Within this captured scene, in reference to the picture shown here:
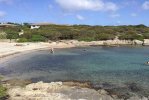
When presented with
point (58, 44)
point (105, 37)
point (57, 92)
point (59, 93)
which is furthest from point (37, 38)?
point (59, 93)

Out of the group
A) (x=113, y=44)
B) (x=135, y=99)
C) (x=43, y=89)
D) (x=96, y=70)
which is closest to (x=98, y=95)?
(x=135, y=99)

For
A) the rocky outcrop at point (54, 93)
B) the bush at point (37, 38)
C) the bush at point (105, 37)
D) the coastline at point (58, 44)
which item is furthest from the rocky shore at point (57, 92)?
the bush at point (105, 37)

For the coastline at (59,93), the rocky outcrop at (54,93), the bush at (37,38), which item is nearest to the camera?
the rocky outcrop at (54,93)

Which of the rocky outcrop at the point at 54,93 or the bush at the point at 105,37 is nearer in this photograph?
the rocky outcrop at the point at 54,93

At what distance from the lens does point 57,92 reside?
94.7 ft

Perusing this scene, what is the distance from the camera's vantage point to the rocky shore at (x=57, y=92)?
88.6ft

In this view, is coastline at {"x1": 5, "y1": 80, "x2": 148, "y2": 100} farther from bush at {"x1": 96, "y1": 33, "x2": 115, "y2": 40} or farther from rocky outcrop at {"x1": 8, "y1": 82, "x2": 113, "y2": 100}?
bush at {"x1": 96, "y1": 33, "x2": 115, "y2": 40}

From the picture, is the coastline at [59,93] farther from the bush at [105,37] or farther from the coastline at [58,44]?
the bush at [105,37]

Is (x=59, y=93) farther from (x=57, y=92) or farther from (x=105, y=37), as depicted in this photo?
(x=105, y=37)

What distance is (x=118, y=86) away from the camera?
32062mm

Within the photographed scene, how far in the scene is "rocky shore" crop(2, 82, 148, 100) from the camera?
27011mm

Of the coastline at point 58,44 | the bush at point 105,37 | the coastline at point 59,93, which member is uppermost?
the bush at point 105,37

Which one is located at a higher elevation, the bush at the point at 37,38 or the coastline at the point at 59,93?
the bush at the point at 37,38

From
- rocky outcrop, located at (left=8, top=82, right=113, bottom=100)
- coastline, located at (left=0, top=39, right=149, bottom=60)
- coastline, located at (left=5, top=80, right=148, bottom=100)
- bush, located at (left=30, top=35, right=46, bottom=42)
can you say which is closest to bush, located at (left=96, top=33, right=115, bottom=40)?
coastline, located at (left=0, top=39, right=149, bottom=60)
